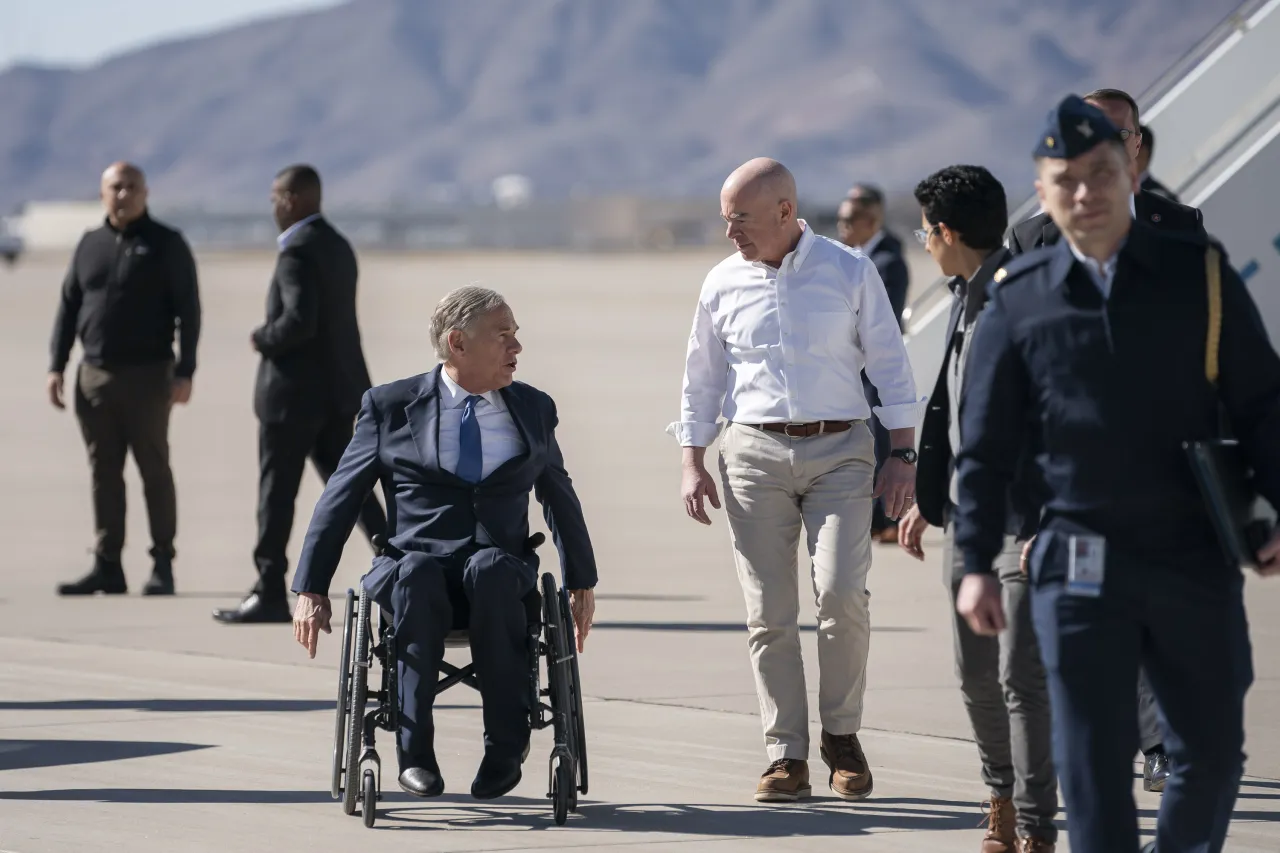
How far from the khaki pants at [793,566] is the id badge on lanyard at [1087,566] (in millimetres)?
2172

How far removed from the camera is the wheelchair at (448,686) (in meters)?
6.24

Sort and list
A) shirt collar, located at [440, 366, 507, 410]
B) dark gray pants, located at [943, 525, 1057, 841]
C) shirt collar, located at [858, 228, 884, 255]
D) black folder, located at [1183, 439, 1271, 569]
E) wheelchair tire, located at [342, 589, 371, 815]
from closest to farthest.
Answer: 1. black folder, located at [1183, 439, 1271, 569]
2. dark gray pants, located at [943, 525, 1057, 841]
3. wheelchair tire, located at [342, 589, 371, 815]
4. shirt collar, located at [440, 366, 507, 410]
5. shirt collar, located at [858, 228, 884, 255]

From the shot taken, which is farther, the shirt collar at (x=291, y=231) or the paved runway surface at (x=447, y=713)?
the shirt collar at (x=291, y=231)

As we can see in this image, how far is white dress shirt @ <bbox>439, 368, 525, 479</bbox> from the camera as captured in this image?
650cm

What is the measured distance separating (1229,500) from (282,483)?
21.7ft

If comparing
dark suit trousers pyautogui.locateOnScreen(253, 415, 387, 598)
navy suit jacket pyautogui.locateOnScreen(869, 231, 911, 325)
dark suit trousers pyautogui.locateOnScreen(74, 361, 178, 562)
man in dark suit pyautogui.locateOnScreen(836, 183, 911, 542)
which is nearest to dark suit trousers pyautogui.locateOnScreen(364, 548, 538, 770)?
dark suit trousers pyautogui.locateOnScreen(253, 415, 387, 598)

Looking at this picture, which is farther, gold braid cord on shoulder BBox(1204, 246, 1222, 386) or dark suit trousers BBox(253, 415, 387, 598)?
dark suit trousers BBox(253, 415, 387, 598)

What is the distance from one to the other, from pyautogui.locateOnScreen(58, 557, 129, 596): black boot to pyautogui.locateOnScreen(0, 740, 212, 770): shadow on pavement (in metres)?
3.84

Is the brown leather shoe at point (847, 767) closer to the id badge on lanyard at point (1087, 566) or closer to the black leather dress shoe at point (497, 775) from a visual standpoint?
the black leather dress shoe at point (497, 775)

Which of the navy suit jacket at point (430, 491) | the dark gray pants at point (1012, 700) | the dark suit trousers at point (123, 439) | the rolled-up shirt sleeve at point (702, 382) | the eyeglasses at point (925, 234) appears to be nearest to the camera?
the dark gray pants at point (1012, 700)

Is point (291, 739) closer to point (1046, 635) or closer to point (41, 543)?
point (1046, 635)

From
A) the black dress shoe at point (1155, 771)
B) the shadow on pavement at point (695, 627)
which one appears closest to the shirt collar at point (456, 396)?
the black dress shoe at point (1155, 771)

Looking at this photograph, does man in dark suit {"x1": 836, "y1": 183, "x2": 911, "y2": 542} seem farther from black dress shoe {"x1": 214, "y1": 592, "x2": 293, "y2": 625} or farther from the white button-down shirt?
the white button-down shirt

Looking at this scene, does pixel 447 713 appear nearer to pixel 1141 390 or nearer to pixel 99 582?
pixel 99 582
